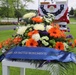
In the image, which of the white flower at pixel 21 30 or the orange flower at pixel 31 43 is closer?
the orange flower at pixel 31 43

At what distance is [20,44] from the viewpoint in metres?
3.27

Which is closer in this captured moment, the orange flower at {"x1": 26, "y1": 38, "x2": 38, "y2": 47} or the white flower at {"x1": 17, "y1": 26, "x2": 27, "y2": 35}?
the orange flower at {"x1": 26, "y1": 38, "x2": 38, "y2": 47}

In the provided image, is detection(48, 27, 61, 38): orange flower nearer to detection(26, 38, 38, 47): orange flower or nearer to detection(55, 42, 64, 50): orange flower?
detection(55, 42, 64, 50): orange flower

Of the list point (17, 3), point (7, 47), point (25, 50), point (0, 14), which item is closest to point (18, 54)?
point (25, 50)

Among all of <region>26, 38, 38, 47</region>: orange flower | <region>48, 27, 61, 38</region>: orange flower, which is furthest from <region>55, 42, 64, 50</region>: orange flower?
<region>26, 38, 38, 47</region>: orange flower

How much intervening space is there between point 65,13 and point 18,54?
1618 centimetres

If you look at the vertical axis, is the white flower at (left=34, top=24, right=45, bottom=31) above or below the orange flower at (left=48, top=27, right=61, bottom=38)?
above

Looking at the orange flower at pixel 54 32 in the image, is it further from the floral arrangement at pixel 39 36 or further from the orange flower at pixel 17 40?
the orange flower at pixel 17 40

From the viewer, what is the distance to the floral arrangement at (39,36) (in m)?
3.13

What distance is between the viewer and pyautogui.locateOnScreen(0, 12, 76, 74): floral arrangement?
3.13 metres

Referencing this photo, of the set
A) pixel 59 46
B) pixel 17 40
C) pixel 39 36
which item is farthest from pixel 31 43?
pixel 59 46

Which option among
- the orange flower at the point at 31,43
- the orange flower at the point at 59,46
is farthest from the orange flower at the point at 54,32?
the orange flower at the point at 31,43

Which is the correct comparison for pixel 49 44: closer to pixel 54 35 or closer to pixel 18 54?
pixel 54 35

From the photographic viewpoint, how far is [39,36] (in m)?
3.17
